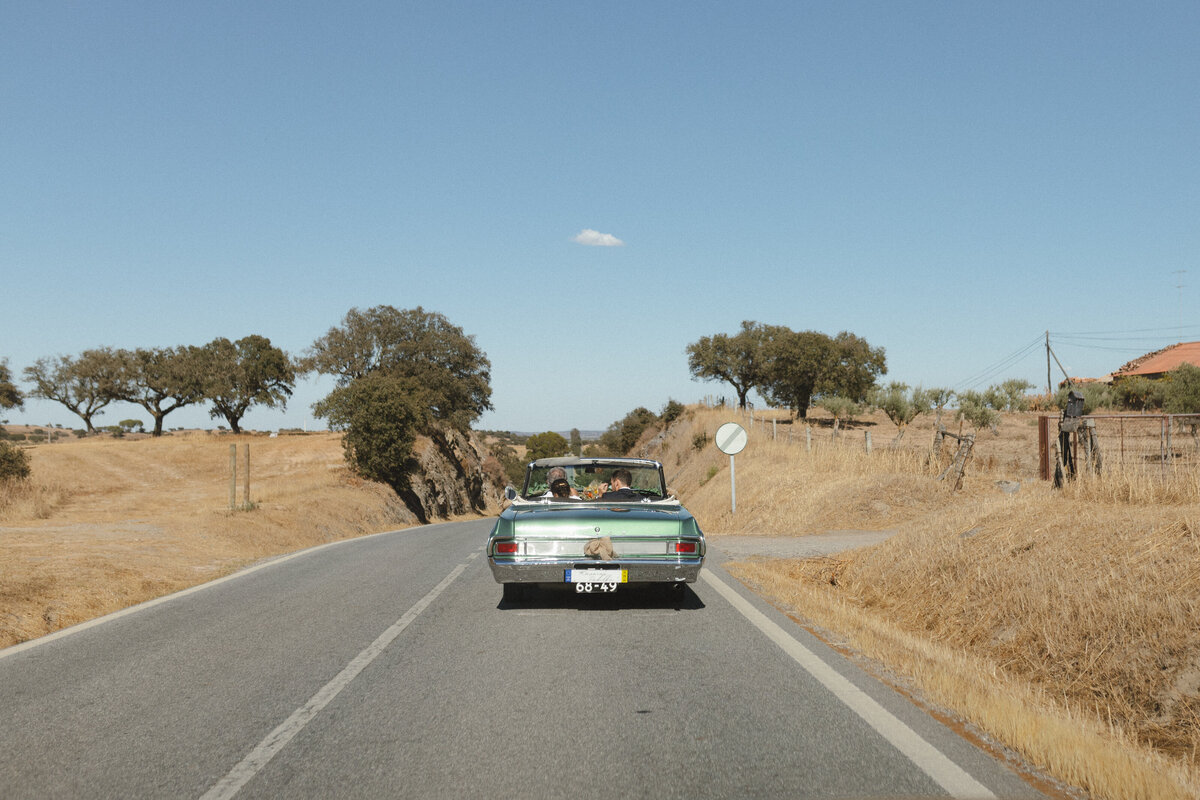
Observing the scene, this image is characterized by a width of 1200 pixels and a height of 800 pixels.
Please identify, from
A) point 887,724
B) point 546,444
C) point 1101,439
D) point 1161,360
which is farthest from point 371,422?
point 546,444

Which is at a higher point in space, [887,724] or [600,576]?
[600,576]

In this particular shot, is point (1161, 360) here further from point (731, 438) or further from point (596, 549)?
point (596, 549)

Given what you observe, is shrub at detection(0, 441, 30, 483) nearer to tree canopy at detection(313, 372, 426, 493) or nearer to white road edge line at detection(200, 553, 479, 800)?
tree canopy at detection(313, 372, 426, 493)

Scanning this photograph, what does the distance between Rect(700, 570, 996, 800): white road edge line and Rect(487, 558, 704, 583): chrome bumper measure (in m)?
0.79

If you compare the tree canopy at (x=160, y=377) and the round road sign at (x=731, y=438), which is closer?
the round road sign at (x=731, y=438)

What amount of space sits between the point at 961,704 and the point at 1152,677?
2305mm

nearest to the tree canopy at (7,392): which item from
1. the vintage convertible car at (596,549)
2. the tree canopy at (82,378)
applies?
the tree canopy at (82,378)

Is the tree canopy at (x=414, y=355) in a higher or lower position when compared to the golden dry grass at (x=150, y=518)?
higher

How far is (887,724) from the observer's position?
14.4 ft

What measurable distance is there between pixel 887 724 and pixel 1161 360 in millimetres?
81674

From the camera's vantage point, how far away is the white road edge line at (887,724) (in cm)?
354

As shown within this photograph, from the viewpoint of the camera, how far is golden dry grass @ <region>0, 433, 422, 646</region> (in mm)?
9938

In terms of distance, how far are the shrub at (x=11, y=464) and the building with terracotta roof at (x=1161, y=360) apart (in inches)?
2668

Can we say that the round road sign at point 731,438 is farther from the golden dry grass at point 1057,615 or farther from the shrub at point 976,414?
the shrub at point 976,414
